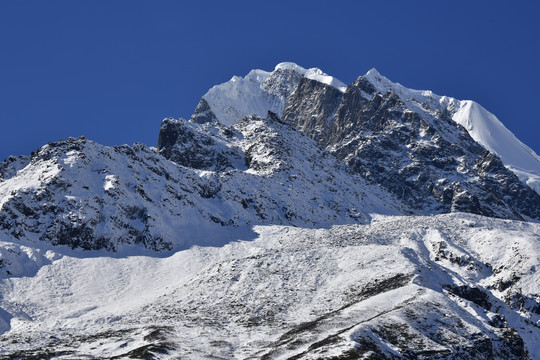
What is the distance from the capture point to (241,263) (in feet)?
326

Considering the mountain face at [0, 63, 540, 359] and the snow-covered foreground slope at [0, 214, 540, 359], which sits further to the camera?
the mountain face at [0, 63, 540, 359]

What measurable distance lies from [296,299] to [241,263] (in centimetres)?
1591

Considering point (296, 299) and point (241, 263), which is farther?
point (241, 263)

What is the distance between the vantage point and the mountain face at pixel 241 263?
69.5m

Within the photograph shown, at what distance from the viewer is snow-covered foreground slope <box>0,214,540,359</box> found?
220ft

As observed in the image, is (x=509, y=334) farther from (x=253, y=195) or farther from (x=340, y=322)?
(x=253, y=195)

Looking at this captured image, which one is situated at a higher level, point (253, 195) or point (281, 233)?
point (253, 195)

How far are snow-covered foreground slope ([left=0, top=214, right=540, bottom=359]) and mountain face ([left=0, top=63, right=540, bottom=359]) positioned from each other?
32cm

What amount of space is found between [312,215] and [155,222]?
35.8 metres

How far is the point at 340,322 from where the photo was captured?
71.3 m

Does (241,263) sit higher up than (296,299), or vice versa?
(241,263)

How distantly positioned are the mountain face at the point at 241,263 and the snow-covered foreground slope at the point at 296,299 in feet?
1.04

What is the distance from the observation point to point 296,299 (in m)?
85.6

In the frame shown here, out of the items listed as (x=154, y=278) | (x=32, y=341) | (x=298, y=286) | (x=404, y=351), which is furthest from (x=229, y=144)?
(x=404, y=351)
